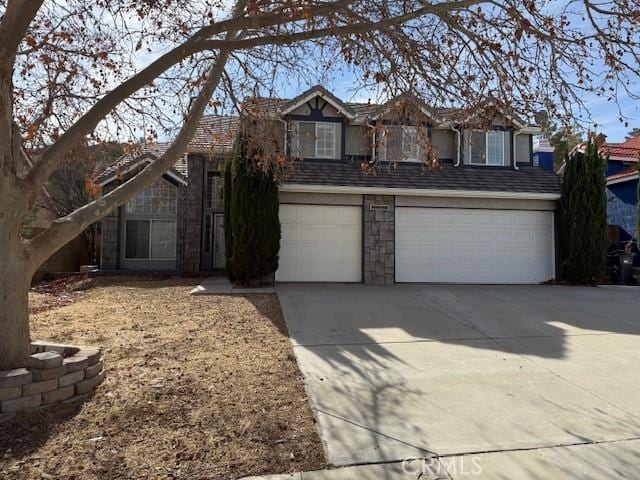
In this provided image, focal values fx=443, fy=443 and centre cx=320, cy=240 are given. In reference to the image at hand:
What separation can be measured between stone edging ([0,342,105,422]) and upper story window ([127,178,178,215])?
39.7 feet

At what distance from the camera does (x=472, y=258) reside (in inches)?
523

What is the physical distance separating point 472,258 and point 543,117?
823 centimetres

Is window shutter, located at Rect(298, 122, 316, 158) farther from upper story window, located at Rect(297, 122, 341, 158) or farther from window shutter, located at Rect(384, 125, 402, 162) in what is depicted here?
window shutter, located at Rect(384, 125, 402, 162)

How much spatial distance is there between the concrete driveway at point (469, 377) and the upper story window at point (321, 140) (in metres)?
5.75

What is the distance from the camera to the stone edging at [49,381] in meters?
3.78

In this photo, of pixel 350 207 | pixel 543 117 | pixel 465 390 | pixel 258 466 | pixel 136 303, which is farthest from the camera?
pixel 350 207

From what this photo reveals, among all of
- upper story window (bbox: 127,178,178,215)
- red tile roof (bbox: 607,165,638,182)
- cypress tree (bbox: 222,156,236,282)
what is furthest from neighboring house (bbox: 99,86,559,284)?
red tile roof (bbox: 607,165,638,182)

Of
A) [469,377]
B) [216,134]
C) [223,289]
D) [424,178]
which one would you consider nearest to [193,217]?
[223,289]

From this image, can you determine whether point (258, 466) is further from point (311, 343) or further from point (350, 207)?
point (350, 207)

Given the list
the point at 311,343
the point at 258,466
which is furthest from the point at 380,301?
the point at 258,466

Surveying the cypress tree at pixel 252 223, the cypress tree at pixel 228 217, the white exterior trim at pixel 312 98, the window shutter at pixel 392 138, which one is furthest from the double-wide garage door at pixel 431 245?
the window shutter at pixel 392 138

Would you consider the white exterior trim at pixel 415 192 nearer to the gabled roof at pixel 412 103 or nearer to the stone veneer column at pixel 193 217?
the stone veneer column at pixel 193 217

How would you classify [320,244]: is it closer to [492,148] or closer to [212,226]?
[212,226]

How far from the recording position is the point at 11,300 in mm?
4137
